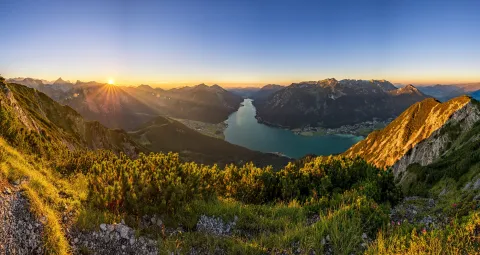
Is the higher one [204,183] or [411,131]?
[204,183]

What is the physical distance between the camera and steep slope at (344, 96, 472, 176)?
266 ft

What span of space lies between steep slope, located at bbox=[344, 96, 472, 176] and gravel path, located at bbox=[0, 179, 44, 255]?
6969 cm

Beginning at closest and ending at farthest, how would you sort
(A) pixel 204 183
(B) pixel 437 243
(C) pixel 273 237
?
(B) pixel 437 243 → (C) pixel 273 237 → (A) pixel 204 183

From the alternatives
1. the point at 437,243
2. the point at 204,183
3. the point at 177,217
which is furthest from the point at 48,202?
the point at 437,243

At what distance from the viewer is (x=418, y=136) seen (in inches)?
4405

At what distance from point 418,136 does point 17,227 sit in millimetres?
134367

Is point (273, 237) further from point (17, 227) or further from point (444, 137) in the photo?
point (444, 137)

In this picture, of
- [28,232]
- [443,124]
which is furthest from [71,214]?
[443,124]

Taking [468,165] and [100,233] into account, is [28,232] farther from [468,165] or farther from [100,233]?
[468,165]

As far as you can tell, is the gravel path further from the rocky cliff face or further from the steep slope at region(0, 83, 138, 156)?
Answer: the rocky cliff face

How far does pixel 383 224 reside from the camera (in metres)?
8.57

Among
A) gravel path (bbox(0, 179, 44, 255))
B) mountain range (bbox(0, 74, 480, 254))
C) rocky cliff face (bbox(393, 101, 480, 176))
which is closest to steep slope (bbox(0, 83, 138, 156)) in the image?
mountain range (bbox(0, 74, 480, 254))

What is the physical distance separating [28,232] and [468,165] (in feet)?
142

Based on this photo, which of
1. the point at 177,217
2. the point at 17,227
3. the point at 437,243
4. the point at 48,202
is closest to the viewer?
the point at 17,227
